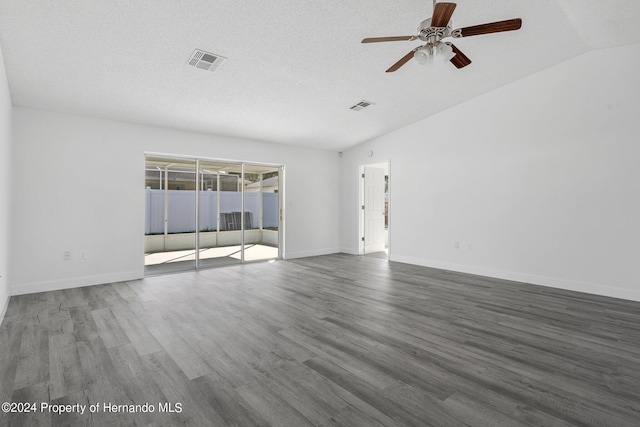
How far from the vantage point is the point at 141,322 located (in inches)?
131

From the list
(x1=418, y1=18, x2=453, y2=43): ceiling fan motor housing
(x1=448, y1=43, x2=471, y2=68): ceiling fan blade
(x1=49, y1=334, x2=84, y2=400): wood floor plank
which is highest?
(x1=418, y1=18, x2=453, y2=43): ceiling fan motor housing

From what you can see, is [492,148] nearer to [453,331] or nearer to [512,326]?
[512,326]

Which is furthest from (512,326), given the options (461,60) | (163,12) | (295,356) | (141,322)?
(163,12)

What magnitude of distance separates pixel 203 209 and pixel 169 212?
91 centimetres

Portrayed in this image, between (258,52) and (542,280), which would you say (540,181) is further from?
(258,52)

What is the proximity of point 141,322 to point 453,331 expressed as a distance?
327 cm

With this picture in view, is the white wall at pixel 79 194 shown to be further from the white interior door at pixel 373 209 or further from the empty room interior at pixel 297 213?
the white interior door at pixel 373 209

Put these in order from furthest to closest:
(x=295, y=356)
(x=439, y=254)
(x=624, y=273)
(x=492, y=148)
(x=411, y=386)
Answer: (x=439, y=254), (x=492, y=148), (x=624, y=273), (x=295, y=356), (x=411, y=386)

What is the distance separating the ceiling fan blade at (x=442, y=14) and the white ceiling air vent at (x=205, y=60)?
2.45 meters

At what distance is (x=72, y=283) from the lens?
15.7 ft

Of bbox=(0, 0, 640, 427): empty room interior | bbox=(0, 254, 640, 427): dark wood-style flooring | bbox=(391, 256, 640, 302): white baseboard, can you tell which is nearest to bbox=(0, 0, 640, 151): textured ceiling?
bbox=(0, 0, 640, 427): empty room interior

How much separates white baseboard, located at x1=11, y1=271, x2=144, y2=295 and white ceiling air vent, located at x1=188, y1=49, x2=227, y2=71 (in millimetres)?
3642

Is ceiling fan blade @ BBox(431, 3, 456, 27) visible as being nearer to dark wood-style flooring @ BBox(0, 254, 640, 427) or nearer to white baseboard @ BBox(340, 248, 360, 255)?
dark wood-style flooring @ BBox(0, 254, 640, 427)

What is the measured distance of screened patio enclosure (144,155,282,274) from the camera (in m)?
6.61
